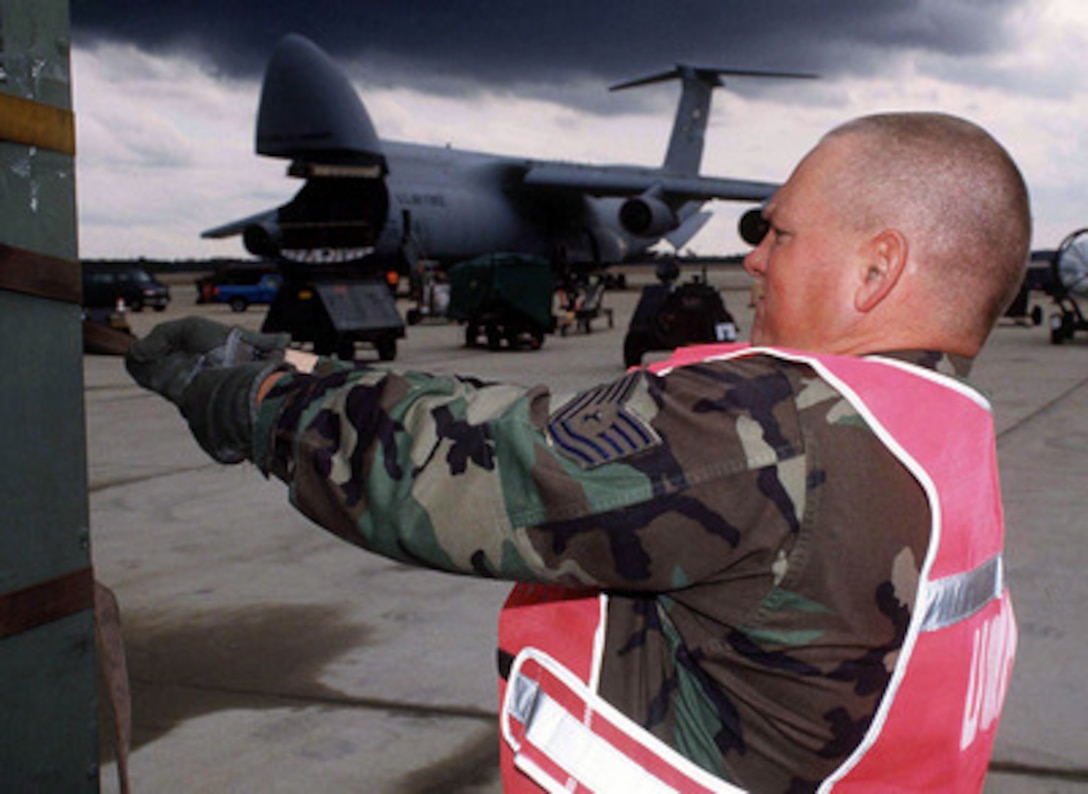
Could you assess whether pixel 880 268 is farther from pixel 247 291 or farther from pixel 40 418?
pixel 247 291

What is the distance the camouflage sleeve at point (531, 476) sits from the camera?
3.57 feet

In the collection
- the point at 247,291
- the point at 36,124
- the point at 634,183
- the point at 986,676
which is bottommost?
the point at 247,291

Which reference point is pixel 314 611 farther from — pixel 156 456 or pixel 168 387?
pixel 156 456

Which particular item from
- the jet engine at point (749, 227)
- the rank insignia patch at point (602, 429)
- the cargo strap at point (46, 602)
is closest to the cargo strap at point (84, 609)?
the cargo strap at point (46, 602)

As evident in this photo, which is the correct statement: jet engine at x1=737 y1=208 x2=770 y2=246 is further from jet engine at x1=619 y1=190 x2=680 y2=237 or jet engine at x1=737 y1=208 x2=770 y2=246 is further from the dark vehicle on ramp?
jet engine at x1=619 y1=190 x2=680 y2=237

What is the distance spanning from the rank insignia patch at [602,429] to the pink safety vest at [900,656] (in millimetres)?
101

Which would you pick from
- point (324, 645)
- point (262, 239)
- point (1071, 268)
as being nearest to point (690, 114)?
point (262, 239)

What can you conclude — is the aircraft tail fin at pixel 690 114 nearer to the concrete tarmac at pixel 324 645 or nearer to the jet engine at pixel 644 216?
the jet engine at pixel 644 216

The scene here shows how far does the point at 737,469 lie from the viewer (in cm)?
108

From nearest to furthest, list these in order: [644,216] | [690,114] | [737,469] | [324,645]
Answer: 1. [737,469]
2. [324,645]
3. [644,216]
4. [690,114]

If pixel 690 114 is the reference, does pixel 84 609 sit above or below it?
below

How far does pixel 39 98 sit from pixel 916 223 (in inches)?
47.4

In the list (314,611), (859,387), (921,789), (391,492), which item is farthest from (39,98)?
(314,611)

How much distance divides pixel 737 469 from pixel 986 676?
55cm
